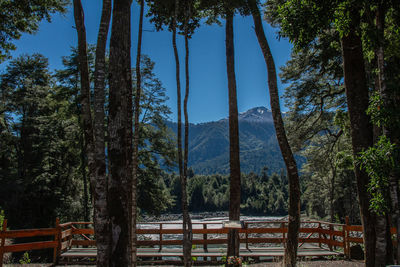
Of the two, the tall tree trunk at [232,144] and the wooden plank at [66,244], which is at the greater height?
→ the tall tree trunk at [232,144]

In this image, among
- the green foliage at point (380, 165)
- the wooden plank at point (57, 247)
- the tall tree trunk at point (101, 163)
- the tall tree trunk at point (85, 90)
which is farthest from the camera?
the wooden plank at point (57, 247)

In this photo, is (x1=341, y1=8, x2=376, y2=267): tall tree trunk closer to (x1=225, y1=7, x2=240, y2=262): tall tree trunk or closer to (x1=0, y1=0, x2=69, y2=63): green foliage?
(x1=225, y1=7, x2=240, y2=262): tall tree trunk

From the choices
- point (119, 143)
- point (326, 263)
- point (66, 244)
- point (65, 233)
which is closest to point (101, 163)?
point (119, 143)

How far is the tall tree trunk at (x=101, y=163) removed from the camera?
4.54 meters

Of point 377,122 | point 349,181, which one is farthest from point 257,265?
point 349,181

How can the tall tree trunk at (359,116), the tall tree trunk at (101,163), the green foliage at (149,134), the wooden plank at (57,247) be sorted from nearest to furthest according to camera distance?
the tall tree trunk at (101,163) → the tall tree trunk at (359,116) → the wooden plank at (57,247) → the green foliage at (149,134)

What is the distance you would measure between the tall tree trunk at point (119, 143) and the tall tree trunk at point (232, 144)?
345 centimetres

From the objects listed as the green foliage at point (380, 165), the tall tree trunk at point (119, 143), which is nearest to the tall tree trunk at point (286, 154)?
the green foliage at point (380, 165)

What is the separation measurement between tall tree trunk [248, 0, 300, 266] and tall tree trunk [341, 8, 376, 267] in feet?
5.09

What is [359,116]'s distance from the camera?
5348mm

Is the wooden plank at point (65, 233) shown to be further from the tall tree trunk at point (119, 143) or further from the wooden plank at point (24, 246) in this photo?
the tall tree trunk at point (119, 143)

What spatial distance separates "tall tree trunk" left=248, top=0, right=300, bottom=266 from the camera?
6.50 m

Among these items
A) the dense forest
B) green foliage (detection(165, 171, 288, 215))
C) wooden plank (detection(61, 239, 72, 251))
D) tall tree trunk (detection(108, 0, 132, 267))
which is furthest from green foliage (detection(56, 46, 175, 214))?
green foliage (detection(165, 171, 288, 215))

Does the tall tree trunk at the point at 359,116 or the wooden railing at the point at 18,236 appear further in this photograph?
the wooden railing at the point at 18,236
